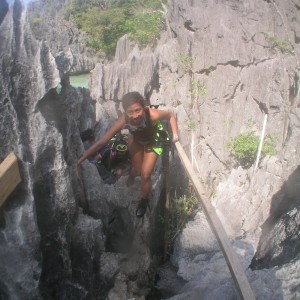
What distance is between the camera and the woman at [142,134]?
2996 millimetres

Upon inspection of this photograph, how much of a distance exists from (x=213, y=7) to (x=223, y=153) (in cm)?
466

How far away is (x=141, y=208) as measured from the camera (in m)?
3.55

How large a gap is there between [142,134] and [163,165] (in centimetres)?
95

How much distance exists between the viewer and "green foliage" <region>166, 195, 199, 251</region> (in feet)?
17.6

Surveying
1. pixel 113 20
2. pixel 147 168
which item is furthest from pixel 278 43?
pixel 113 20

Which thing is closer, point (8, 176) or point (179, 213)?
point (8, 176)

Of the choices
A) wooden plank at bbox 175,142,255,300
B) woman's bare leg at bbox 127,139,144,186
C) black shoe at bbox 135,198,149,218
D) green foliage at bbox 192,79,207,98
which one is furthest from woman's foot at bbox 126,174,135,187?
green foliage at bbox 192,79,207,98

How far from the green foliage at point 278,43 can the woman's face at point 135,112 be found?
7.27 m

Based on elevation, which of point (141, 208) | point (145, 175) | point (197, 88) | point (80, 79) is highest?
point (80, 79)

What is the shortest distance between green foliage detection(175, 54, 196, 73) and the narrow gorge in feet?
0.10

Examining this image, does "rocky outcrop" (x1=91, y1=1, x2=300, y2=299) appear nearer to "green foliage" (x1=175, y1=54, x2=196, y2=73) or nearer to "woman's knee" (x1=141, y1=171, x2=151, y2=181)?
"green foliage" (x1=175, y1=54, x2=196, y2=73)

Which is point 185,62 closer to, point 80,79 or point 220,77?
point 220,77

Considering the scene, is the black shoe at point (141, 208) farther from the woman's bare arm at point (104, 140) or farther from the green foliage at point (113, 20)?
the green foliage at point (113, 20)

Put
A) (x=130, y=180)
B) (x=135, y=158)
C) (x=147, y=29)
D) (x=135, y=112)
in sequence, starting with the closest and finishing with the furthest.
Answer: (x=135, y=112) < (x=135, y=158) < (x=130, y=180) < (x=147, y=29)
